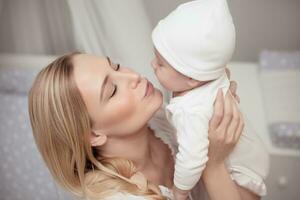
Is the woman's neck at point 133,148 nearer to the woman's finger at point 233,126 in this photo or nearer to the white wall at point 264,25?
the woman's finger at point 233,126

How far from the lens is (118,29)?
1.29 m

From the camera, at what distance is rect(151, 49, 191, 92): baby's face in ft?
3.04

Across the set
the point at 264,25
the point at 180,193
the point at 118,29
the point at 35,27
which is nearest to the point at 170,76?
the point at 180,193

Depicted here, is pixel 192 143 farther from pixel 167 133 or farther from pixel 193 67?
pixel 167 133

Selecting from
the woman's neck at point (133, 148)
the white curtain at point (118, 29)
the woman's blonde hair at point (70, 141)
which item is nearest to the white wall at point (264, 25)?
the white curtain at point (118, 29)

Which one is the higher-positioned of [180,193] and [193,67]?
[193,67]

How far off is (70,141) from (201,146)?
0.31 metres

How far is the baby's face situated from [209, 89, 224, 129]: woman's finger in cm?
7

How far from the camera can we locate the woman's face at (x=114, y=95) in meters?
0.96

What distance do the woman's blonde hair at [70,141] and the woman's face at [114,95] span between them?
0.07 ft

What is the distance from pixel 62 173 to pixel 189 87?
0.38 meters

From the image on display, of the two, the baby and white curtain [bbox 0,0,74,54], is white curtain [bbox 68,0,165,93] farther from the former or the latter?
the baby

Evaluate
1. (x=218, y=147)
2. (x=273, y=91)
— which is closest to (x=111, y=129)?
(x=218, y=147)

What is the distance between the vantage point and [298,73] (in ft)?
5.44
